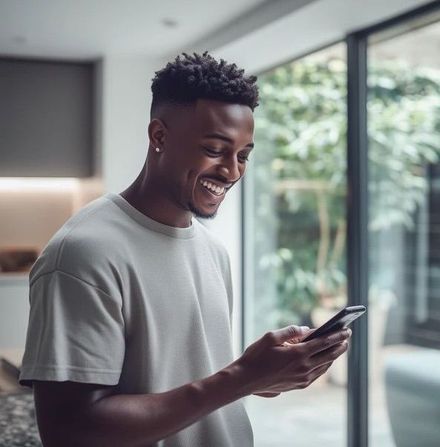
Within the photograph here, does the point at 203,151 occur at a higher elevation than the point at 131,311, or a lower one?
higher

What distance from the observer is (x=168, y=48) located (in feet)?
16.1

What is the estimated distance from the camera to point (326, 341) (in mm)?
966

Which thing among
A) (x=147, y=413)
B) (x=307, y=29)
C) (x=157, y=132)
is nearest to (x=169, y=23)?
(x=307, y=29)

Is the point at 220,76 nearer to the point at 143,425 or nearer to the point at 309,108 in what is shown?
the point at 143,425

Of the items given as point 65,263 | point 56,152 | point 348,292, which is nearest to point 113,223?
point 65,263

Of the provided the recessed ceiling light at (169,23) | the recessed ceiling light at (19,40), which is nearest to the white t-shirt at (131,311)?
the recessed ceiling light at (169,23)

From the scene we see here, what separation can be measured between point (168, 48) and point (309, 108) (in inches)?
38.0

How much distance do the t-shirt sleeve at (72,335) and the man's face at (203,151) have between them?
19cm

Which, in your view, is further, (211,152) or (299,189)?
(299,189)

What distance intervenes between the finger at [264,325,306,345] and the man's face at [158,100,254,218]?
194 millimetres

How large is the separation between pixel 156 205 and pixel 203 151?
0.11m

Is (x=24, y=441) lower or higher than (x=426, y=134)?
lower

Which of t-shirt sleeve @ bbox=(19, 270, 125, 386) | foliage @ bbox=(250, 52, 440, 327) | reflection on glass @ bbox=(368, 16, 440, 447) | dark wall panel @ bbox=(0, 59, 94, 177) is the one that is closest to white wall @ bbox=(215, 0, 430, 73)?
reflection on glass @ bbox=(368, 16, 440, 447)

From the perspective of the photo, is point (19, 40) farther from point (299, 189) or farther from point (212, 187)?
point (212, 187)
